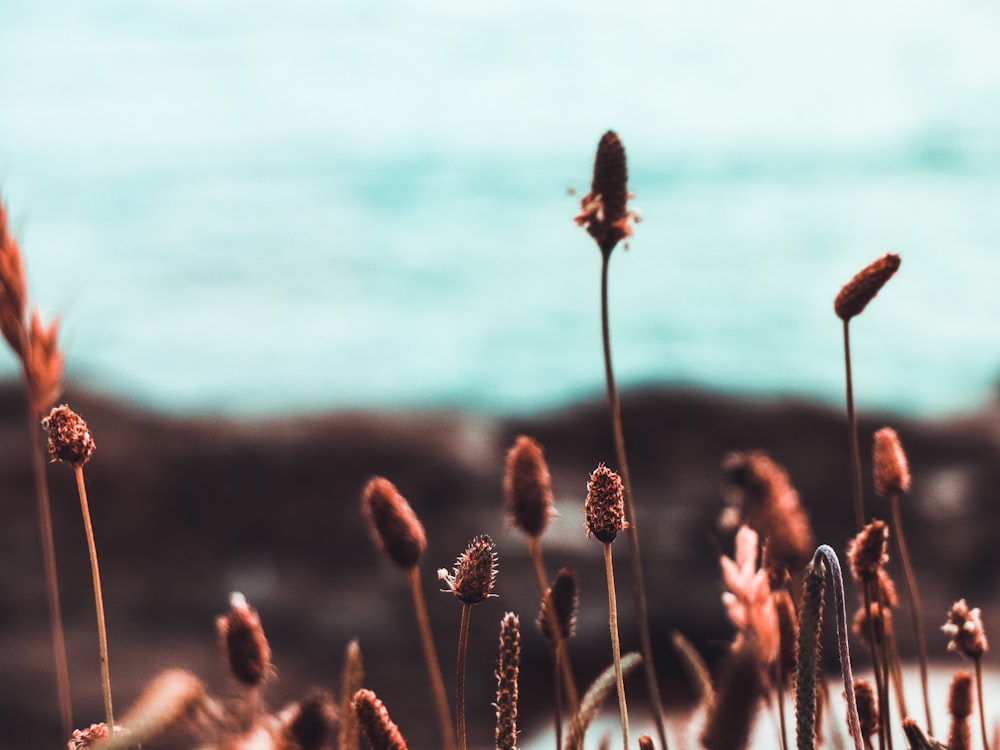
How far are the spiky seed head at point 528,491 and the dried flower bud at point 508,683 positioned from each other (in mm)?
190

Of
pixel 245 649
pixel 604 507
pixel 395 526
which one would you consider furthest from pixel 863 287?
pixel 245 649

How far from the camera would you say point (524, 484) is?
901 millimetres

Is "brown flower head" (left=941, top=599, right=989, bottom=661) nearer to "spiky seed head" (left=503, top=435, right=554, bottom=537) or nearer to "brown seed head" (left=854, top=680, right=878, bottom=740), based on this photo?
"brown seed head" (left=854, top=680, right=878, bottom=740)

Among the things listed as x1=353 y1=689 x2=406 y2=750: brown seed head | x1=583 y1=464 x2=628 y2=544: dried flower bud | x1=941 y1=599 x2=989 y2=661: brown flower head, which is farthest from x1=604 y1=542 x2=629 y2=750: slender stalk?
x1=941 y1=599 x2=989 y2=661: brown flower head

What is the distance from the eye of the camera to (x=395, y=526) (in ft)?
2.76

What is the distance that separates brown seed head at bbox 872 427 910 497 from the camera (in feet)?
2.90

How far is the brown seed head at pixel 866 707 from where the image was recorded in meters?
0.79

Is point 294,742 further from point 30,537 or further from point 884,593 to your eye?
point 30,537

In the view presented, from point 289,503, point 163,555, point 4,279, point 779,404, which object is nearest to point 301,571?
point 289,503

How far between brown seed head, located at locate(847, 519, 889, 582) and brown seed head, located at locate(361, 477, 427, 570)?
311mm

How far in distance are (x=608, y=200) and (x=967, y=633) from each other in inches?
15.9

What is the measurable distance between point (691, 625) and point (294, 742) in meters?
4.29

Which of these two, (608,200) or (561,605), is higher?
(608,200)

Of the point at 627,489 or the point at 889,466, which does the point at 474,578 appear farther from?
the point at 889,466
